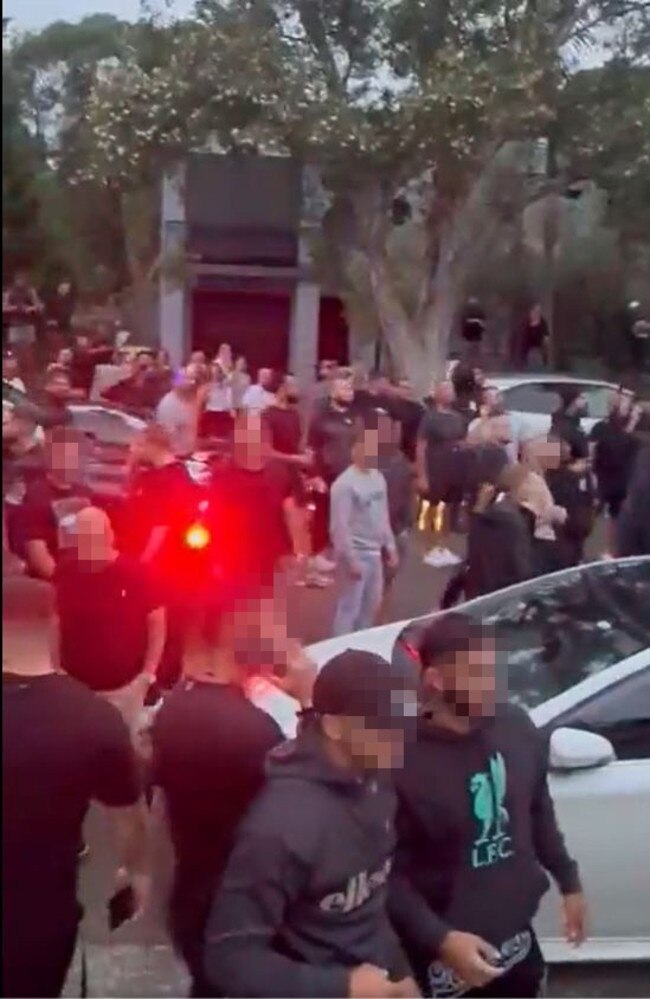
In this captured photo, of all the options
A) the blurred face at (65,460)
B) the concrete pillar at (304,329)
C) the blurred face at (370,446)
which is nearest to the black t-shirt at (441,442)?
the blurred face at (370,446)

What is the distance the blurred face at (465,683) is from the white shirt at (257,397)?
12987mm

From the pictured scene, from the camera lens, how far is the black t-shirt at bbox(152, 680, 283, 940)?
3893mm

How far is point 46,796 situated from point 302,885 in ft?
1.64

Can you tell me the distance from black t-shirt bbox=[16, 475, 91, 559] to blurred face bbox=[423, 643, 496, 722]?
3299mm

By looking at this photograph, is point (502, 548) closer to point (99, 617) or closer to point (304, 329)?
point (99, 617)

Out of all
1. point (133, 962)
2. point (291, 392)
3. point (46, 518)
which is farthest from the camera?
point (291, 392)

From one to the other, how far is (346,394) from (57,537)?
807 centimetres

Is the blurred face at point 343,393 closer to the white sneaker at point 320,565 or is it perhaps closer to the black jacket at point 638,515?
the white sneaker at point 320,565

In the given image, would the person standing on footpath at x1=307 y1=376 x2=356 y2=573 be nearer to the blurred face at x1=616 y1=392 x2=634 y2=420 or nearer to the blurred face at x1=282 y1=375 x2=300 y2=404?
the blurred face at x1=282 y1=375 x2=300 y2=404

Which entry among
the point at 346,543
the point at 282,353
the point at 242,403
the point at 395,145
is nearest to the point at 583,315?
the point at 282,353

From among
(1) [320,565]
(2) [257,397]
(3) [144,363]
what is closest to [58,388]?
(2) [257,397]

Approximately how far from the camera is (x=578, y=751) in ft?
19.1

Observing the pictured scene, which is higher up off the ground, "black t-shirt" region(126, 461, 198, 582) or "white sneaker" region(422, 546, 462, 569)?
"black t-shirt" region(126, 461, 198, 582)

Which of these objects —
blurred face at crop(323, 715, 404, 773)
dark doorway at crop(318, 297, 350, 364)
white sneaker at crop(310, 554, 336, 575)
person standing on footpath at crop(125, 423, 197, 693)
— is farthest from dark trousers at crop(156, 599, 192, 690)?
dark doorway at crop(318, 297, 350, 364)
